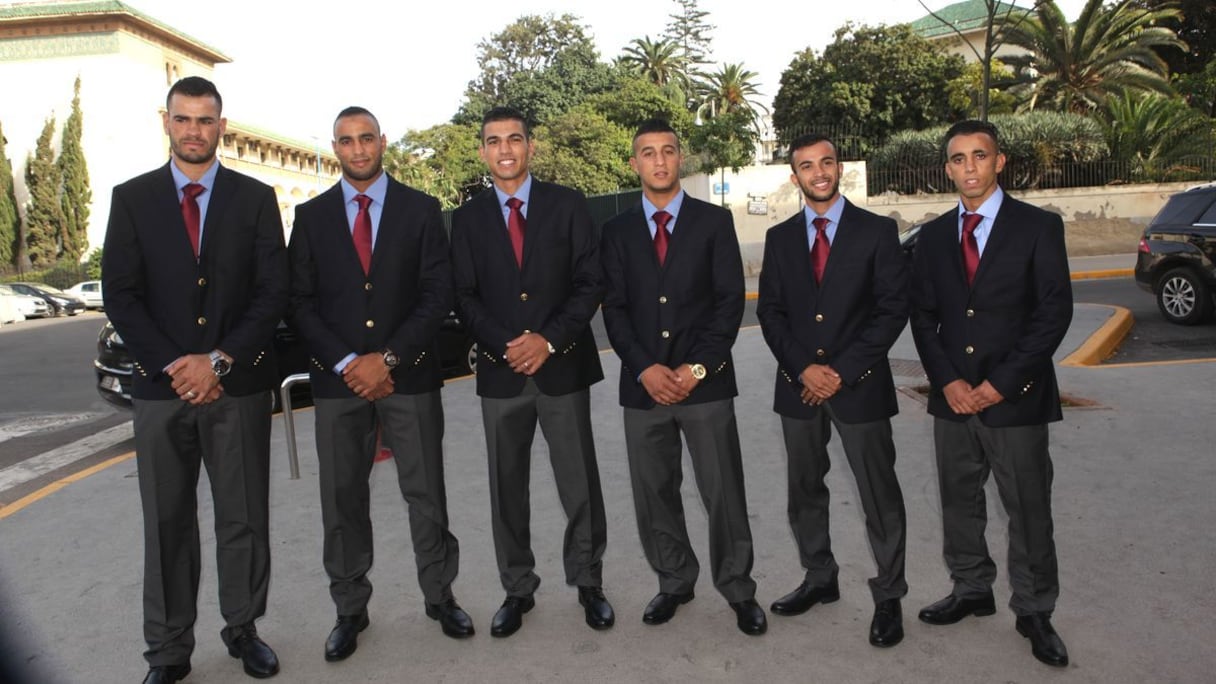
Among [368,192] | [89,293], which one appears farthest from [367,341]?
[89,293]

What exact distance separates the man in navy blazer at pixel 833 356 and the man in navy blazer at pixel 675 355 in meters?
0.24

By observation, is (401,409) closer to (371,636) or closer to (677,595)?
(371,636)

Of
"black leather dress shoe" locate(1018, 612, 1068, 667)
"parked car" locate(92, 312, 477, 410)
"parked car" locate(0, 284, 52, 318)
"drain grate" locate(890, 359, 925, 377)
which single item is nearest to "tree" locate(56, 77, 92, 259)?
"parked car" locate(0, 284, 52, 318)

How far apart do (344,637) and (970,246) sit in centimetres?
304

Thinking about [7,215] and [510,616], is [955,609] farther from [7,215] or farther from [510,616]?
[7,215]

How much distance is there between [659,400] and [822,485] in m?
0.84

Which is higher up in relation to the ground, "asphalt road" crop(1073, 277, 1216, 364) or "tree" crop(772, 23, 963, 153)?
"tree" crop(772, 23, 963, 153)

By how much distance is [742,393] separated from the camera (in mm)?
8594

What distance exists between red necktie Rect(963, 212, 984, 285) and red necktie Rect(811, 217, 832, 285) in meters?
0.55

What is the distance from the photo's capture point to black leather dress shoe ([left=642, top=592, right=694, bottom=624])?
13.0ft

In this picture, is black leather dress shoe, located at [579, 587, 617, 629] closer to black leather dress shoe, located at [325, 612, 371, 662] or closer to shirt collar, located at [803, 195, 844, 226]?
black leather dress shoe, located at [325, 612, 371, 662]

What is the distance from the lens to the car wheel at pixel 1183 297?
1134 cm

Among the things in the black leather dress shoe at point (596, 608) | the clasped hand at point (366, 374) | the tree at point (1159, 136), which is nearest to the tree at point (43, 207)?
the tree at point (1159, 136)

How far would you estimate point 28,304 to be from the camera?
30.1 metres
